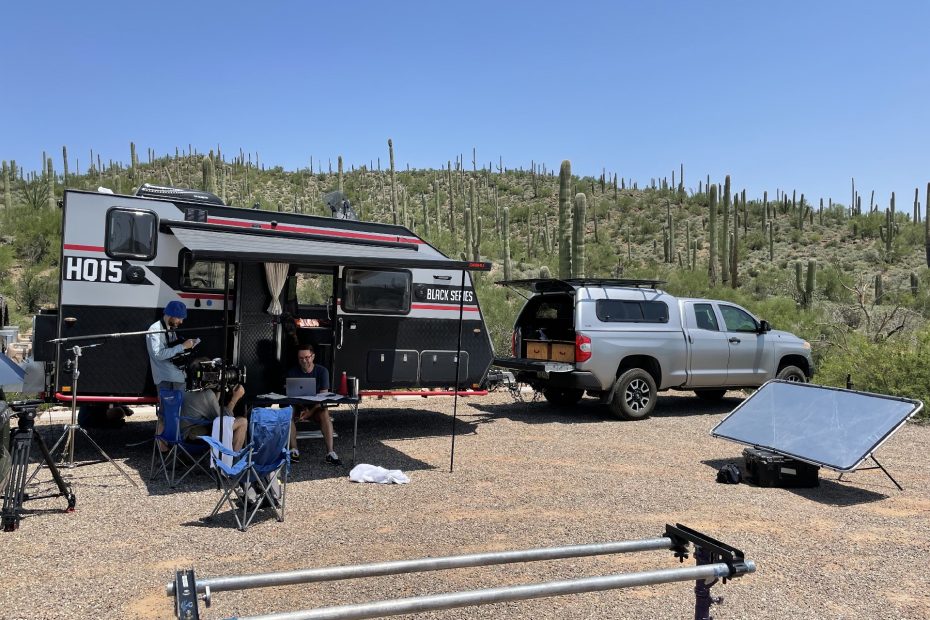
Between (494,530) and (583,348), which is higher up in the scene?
(583,348)

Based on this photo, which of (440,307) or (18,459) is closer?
(18,459)

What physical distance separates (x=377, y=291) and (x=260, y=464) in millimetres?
3680

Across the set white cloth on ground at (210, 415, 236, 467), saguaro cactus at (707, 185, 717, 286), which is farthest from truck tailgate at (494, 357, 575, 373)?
saguaro cactus at (707, 185, 717, 286)

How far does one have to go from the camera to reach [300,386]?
834cm

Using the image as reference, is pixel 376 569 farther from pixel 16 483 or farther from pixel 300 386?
pixel 300 386

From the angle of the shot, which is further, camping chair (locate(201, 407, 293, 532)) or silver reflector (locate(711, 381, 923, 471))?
silver reflector (locate(711, 381, 923, 471))

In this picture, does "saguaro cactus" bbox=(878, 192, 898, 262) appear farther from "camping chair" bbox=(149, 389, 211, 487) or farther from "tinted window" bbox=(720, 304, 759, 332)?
"camping chair" bbox=(149, 389, 211, 487)

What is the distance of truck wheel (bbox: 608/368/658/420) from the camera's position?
10.8 m

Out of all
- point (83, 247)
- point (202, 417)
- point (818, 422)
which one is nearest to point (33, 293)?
point (83, 247)

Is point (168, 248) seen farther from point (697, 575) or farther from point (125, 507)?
point (697, 575)

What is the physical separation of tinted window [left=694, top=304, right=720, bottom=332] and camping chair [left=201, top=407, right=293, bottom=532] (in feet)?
24.2

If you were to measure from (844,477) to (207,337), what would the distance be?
7.00 m

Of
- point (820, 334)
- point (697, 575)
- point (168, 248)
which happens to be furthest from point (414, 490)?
point (820, 334)

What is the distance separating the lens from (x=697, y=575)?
2824 millimetres
